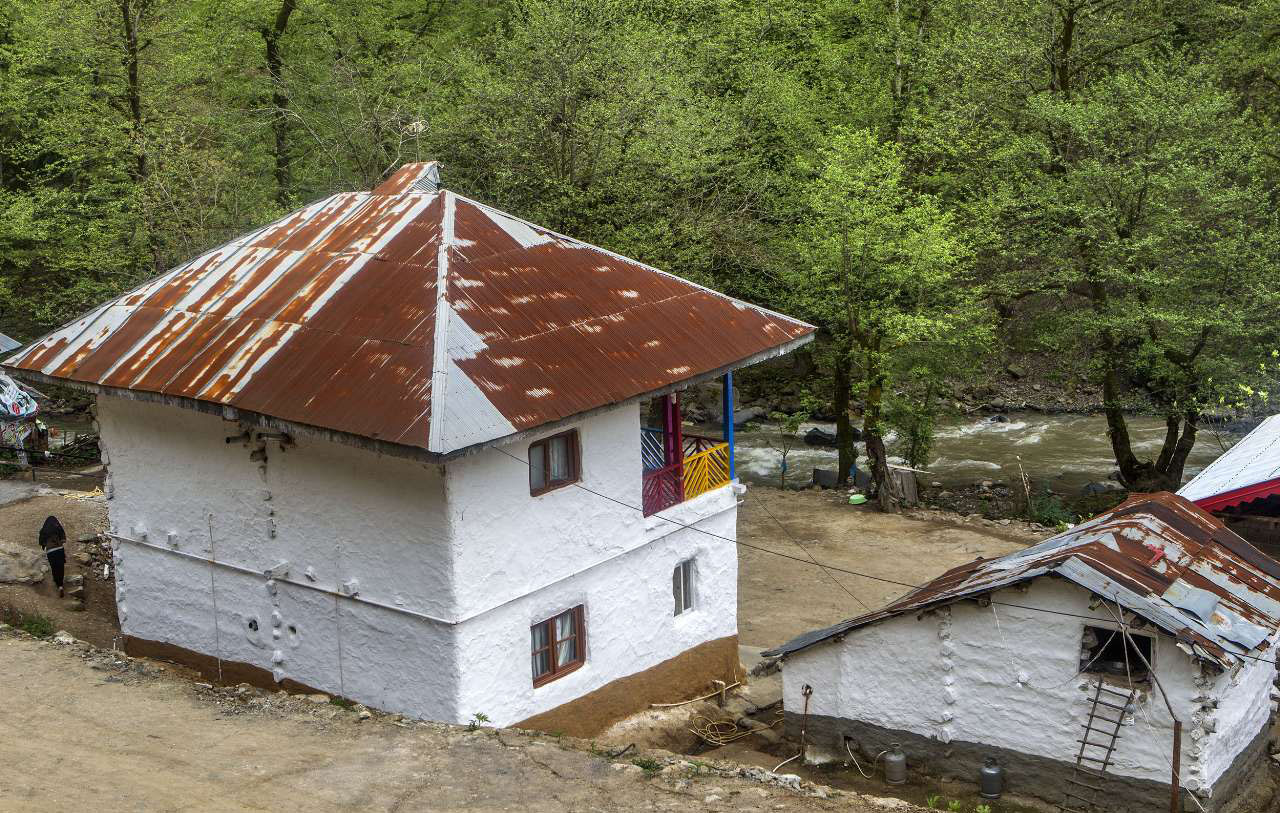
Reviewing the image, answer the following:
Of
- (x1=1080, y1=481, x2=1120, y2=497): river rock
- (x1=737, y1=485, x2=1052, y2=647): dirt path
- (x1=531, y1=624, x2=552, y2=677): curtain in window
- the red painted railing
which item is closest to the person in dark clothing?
(x1=531, y1=624, x2=552, y2=677): curtain in window

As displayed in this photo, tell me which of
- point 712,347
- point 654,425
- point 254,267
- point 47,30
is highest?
point 47,30

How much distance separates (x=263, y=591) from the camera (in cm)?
1744

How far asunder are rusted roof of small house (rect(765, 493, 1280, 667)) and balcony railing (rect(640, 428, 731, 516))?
9.23 ft

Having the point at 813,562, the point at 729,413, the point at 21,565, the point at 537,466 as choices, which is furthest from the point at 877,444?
the point at 21,565

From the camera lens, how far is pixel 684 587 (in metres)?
19.3

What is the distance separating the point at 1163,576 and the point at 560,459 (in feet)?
24.1

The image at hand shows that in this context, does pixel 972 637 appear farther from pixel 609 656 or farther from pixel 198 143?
pixel 198 143

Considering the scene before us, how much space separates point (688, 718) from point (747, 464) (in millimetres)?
18135

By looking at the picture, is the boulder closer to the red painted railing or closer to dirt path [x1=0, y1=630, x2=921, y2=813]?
the red painted railing

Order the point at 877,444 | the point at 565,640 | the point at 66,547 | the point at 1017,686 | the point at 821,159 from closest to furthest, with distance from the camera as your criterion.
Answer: the point at 1017,686, the point at 565,640, the point at 66,547, the point at 877,444, the point at 821,159

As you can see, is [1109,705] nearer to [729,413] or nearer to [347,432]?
[729,413]

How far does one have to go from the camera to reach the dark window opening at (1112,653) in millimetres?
14289

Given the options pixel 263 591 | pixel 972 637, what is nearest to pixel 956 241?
pixel 972 637

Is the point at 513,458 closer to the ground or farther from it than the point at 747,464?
farther from it
